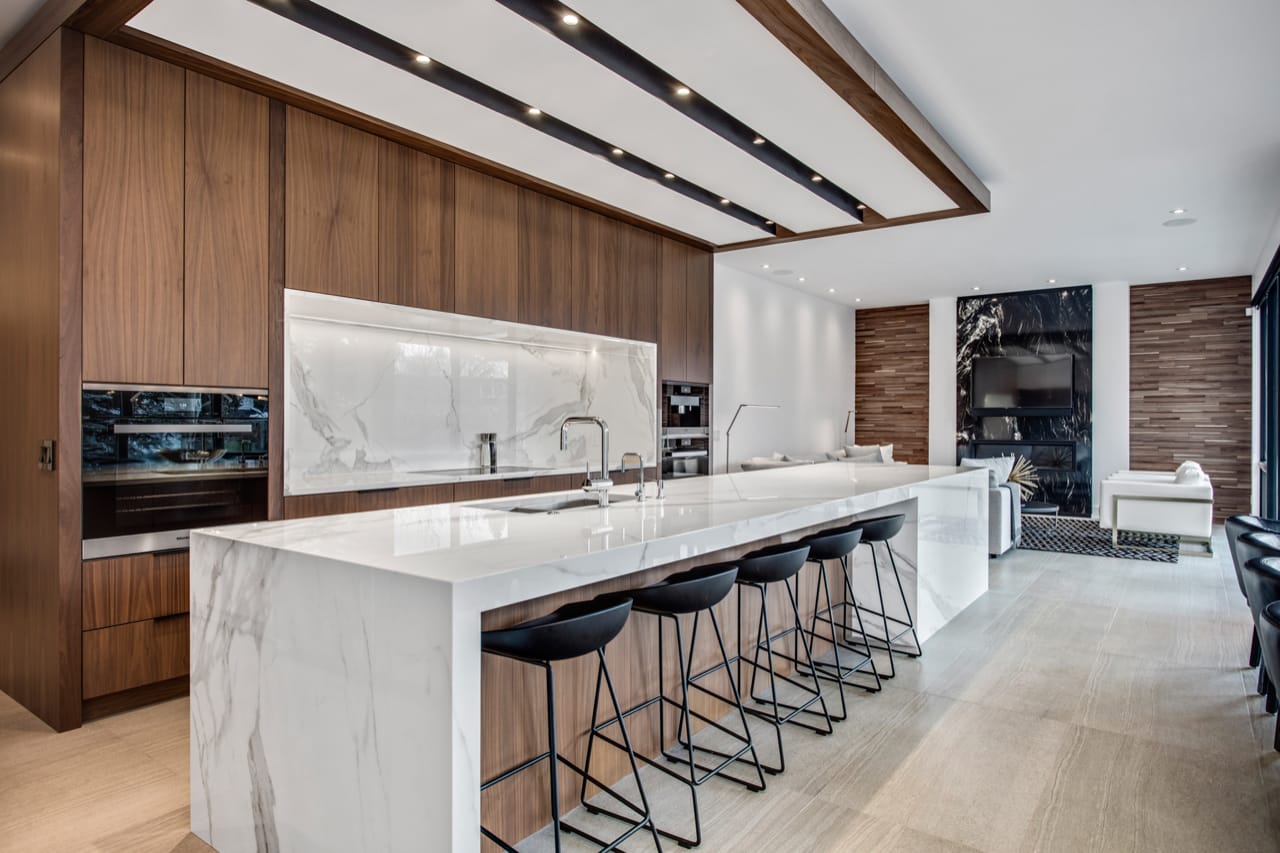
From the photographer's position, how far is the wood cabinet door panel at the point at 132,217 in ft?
9.78

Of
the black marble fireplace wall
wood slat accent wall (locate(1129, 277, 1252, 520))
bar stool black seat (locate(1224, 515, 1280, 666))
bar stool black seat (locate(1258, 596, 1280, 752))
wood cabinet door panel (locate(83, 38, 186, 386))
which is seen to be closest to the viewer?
bar stool black seat (locate(1258, 596, 1280, 752))

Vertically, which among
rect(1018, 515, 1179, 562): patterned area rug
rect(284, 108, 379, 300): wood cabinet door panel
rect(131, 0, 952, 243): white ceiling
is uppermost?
rect(131, 0, 952, 243): white ceiling

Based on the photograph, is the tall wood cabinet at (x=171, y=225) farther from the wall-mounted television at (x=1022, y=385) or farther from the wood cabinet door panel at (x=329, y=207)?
the wall-mounted television at (x=1022, y=385)

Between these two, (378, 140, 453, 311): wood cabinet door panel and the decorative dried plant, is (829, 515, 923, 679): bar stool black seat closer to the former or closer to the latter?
(378, 140, 453, 311): wood cabinet door panel

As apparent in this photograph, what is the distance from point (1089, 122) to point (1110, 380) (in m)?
5.95

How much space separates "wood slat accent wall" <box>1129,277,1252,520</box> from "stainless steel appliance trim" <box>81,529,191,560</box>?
9.60 metres

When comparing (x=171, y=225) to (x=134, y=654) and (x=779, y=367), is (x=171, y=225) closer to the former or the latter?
(x=134, y=654)

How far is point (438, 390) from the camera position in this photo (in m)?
4.94

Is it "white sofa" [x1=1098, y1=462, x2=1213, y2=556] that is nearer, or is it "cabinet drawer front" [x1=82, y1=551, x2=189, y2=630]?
"cabinet drawer front" [x1=82, y1=551, x2=189, y2=630]

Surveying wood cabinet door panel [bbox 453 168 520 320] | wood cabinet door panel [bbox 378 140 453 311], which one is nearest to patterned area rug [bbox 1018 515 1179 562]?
wood cabinet door panel [bbox 453 168 520 320]

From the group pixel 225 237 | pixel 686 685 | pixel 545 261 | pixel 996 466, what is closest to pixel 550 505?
pixel 686 685

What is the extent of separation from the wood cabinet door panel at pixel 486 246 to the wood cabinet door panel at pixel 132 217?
5.15ft

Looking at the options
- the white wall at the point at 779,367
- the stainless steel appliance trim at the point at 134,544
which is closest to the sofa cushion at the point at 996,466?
the white wall at the point at 779,367

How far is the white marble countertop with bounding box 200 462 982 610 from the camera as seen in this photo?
67.9 inches
